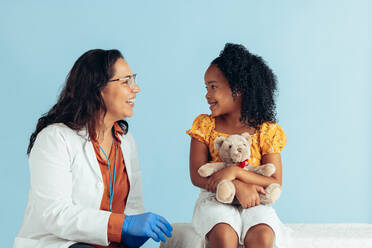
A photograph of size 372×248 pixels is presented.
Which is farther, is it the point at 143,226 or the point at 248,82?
the point at 248,82

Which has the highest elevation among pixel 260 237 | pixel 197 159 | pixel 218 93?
pixel 218 93

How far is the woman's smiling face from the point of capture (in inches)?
81.6

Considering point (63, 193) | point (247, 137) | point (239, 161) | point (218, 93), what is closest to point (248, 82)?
point (218, 93)

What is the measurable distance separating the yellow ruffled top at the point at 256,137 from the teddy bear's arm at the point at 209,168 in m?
0.09

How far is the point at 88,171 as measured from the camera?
1.99 meters

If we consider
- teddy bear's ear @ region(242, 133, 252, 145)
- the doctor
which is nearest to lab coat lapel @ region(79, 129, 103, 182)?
the doctor

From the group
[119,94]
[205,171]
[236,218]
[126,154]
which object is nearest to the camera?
[236,218]

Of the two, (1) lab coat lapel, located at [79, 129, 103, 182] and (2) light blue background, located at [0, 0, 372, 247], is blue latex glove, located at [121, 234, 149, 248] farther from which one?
(2) light blue background, located at [0, 0, 372, 247]

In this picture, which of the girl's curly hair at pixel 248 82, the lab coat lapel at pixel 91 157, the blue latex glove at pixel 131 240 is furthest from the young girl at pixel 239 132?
the lab coat lapel at pixel 91 157

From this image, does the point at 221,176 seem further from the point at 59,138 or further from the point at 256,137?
the point at 59,138

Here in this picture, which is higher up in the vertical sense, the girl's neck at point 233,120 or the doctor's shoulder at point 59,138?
the girl's neck at point 233,120

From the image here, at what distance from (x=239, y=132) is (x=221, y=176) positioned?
273 mm

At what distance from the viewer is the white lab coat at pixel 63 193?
5.99 feet

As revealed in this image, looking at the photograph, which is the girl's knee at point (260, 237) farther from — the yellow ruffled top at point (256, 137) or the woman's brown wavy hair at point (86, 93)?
the woman's brown wavy hair at point (86, 93)
